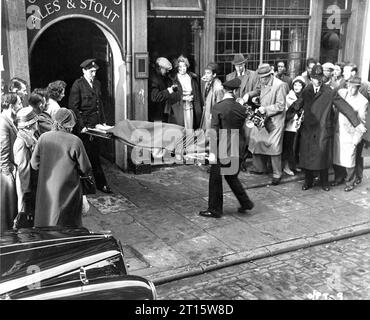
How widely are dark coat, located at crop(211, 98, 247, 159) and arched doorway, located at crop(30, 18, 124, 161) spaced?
307 centimetres

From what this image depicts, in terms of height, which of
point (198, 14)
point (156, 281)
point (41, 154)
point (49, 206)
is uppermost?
point (198, 14)

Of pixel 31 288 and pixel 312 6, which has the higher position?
pixel 312 6

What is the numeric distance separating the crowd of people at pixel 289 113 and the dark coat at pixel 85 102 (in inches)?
60.0

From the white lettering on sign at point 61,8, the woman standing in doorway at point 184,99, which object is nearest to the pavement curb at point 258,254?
the woman standing in doorway at point 184,99

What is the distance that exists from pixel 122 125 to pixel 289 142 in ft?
12.4

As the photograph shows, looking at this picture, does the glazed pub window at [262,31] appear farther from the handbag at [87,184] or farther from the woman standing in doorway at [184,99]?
the handbag at [87,184]

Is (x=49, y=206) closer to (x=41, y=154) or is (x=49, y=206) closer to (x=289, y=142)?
(x=41, y=154)

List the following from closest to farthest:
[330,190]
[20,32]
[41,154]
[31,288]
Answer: [31,288], [41,154], [20,32], [330,190]

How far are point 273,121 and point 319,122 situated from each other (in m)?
0.93

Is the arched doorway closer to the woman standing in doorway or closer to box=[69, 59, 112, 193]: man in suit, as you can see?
the woman standing in doorway

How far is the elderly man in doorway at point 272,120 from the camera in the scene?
10500mm
